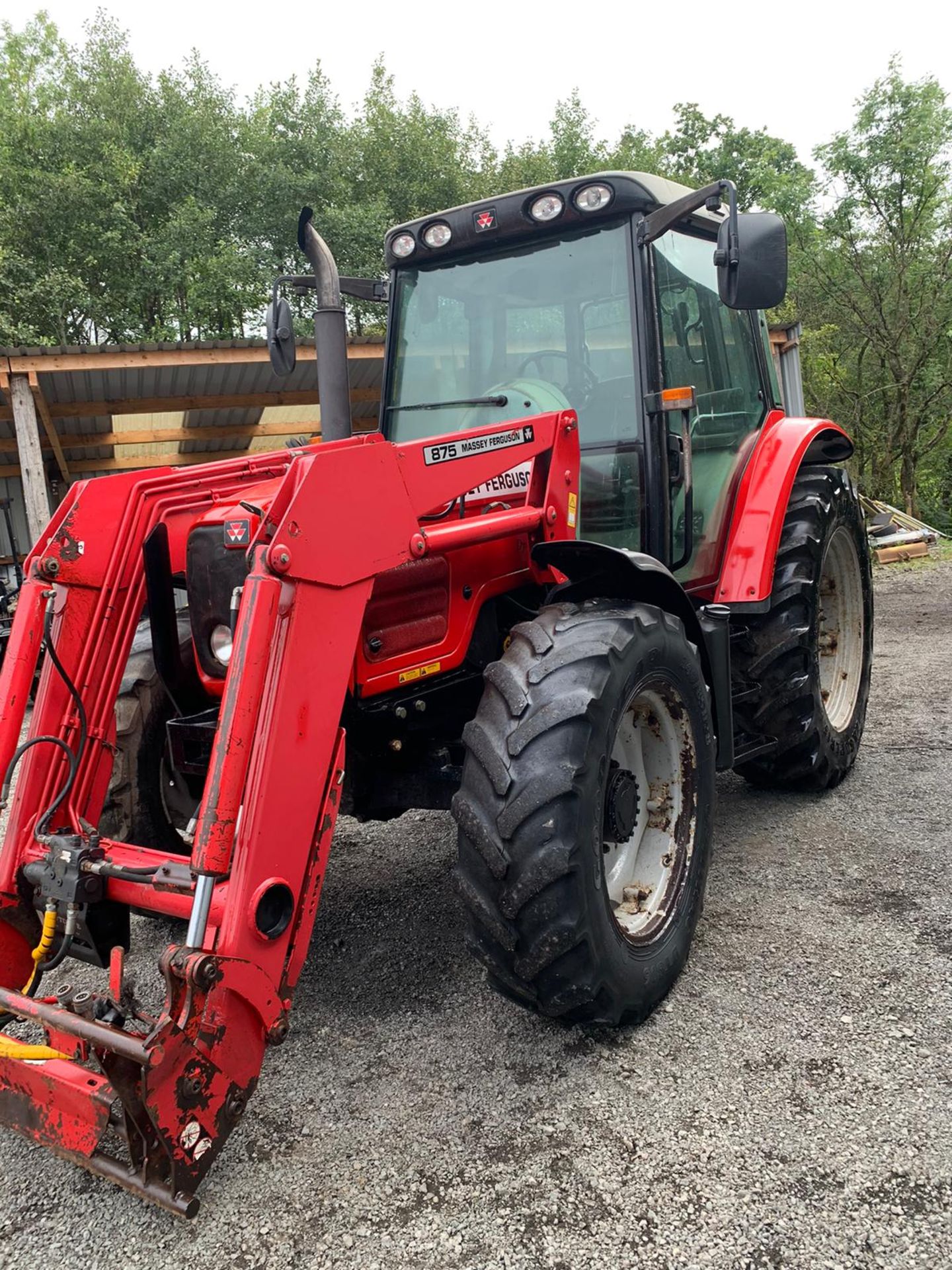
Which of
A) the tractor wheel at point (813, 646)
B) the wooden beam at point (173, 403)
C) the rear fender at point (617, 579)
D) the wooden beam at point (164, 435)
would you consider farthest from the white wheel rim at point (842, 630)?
the wooden beam at point (164, 435)

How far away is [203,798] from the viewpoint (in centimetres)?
238

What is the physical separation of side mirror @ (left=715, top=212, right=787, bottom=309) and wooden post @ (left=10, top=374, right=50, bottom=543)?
8268mm

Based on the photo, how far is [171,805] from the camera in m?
3.35

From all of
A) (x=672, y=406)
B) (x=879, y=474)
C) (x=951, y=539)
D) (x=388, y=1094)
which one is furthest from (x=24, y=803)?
(x=879, y=474)

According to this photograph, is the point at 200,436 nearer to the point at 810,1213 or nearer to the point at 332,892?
the point at 332,892

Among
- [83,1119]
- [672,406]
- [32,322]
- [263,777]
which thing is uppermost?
[32,322]

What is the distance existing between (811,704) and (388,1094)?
8.12ft

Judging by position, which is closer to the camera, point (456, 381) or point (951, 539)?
point (456, 381)

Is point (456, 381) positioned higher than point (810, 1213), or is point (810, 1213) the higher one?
point (456, 381)

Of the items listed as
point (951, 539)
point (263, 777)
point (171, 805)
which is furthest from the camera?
point (951, 539)

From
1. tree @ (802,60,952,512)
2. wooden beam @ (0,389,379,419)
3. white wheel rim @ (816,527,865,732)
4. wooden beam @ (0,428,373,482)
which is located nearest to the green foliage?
tree @ (802,60,952,512)

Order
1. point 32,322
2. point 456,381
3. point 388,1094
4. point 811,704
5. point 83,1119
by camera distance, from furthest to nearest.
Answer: point 32,322
point 811,704
point 456,381
point 388,1094
point 83,1119

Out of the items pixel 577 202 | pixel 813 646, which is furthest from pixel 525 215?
pixel 813 646

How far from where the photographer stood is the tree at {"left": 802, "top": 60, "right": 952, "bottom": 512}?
17719 millimetres
